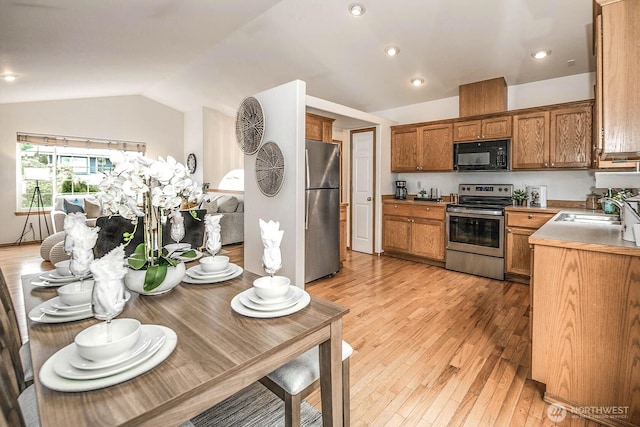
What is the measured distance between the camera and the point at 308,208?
3.68m

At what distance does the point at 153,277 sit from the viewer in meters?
1.21

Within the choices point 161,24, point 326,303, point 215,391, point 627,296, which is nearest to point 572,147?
point 627,296

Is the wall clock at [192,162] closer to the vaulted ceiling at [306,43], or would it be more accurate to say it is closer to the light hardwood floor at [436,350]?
the vaulted ceiling at [306,43]

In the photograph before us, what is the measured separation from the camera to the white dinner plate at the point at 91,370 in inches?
29.5

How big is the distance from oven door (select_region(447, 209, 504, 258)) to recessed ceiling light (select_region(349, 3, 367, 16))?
105 inches

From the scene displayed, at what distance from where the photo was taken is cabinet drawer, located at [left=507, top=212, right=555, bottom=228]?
3.55m

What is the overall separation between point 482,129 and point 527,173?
2.73ft

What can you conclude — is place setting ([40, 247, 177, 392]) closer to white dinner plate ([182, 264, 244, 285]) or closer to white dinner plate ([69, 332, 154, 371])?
white dinner plate ([69, 332, 154, 371])

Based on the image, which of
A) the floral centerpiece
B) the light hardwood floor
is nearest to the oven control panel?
the light hardwood floor

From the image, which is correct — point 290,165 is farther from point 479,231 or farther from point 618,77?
point 479,231

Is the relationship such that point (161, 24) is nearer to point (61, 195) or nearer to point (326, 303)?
point (326, 303)

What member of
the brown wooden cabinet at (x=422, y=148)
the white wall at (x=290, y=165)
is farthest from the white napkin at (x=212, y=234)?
the brown wooden cabinet at (x=422, y=148)

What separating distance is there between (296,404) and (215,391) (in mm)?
491

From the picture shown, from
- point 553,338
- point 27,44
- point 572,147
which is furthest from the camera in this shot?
point 572,147
